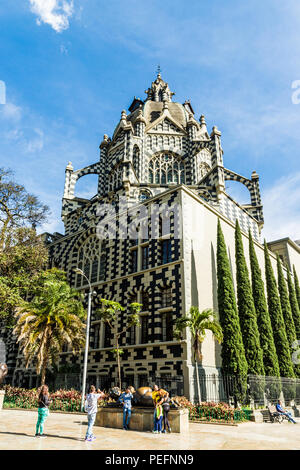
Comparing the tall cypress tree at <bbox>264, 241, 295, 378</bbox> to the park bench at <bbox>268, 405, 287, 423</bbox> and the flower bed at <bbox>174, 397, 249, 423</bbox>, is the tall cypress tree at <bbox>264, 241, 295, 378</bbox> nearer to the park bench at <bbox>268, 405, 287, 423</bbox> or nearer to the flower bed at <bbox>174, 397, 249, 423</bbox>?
the park bench at <bbox>268, 405, 287, 423</bbox>

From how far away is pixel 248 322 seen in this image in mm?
22766

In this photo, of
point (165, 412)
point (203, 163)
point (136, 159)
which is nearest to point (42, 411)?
point (165, 412)

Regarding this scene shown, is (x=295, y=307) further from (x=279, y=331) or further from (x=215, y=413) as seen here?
(x=215, y=413)

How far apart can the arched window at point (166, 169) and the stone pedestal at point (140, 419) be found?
28608 mm

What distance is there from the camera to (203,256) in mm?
24797

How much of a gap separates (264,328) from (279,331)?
10.6 feet

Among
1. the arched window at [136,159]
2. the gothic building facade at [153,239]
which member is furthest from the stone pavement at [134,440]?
the arched window at [136,159]

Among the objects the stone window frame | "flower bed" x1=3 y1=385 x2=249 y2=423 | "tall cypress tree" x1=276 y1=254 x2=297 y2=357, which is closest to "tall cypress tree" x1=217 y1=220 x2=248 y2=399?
"flower bed" x1=3 y1=385 x2=249 y2=423

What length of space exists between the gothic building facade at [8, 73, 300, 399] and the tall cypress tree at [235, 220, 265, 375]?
1.91 meters

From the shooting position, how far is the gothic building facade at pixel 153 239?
2241cm

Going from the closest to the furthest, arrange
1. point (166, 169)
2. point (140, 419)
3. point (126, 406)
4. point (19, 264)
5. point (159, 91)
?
point (140, 419) → point (126, 406) → point (19, 264) → point (166, 169) → point (159, 91)

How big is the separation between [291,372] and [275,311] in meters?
4.68

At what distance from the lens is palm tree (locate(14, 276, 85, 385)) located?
22734 millimetres
